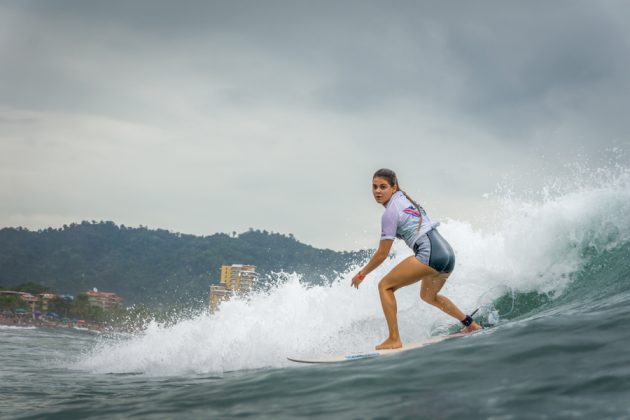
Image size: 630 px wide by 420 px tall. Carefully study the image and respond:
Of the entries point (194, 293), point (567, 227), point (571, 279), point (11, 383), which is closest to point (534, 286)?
point (571, 279)

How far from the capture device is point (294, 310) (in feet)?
35.3

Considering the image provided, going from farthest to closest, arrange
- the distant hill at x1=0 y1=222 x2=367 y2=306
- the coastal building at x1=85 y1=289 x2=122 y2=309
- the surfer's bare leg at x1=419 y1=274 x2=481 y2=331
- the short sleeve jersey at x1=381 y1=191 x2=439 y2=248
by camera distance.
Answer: the distant hill at x1=0 y1=222 x2=367 y2=306, the coastal building at x1=85 y1=289 x2=122 y2=309, the surfer's bare leg at x1=419 y1=274 x2=481 y2=331, the short sleeve jersey at x1=381 y1=191 x2=439 y2=248

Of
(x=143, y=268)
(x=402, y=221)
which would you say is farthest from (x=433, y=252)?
(x=143, y=268)

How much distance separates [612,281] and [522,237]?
235 cm

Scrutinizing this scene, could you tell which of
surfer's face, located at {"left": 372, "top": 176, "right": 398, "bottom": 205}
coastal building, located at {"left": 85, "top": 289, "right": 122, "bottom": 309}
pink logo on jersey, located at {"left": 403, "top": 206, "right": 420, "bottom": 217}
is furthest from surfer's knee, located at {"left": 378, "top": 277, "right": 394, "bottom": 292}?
coastal building, located at {"left": 85, "top": 289, "right": 122, "bottom": 309}

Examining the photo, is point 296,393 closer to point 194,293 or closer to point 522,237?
point 522,237

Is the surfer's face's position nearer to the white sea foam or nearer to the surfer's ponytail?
the surfer's ponytail

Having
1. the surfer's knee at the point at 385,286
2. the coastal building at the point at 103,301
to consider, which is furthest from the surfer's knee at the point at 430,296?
the coastal building at the point at 103,301

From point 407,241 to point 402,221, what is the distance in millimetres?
274

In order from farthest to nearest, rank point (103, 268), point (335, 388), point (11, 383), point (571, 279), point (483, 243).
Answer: point (103, 268) → point (483, 243) → point (571, 279) → point (11, 383) → point (335, 388)

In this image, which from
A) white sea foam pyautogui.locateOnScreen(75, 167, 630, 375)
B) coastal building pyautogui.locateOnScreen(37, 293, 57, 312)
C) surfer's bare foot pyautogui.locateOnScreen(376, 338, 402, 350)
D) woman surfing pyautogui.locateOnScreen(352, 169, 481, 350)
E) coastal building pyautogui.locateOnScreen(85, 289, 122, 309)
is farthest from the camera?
coastal building pyautogui.locateOnScreen(85, 289, 122, 309)

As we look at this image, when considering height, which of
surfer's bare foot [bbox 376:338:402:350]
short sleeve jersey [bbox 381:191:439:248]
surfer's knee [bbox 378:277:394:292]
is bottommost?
surfer's bare foot [bbox 376:338:402:350]

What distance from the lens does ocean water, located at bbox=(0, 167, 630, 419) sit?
14.3 ft

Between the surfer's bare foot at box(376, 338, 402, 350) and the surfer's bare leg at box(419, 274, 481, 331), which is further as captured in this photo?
the surfer's bare leg at box(419, 274, 481, 331)
